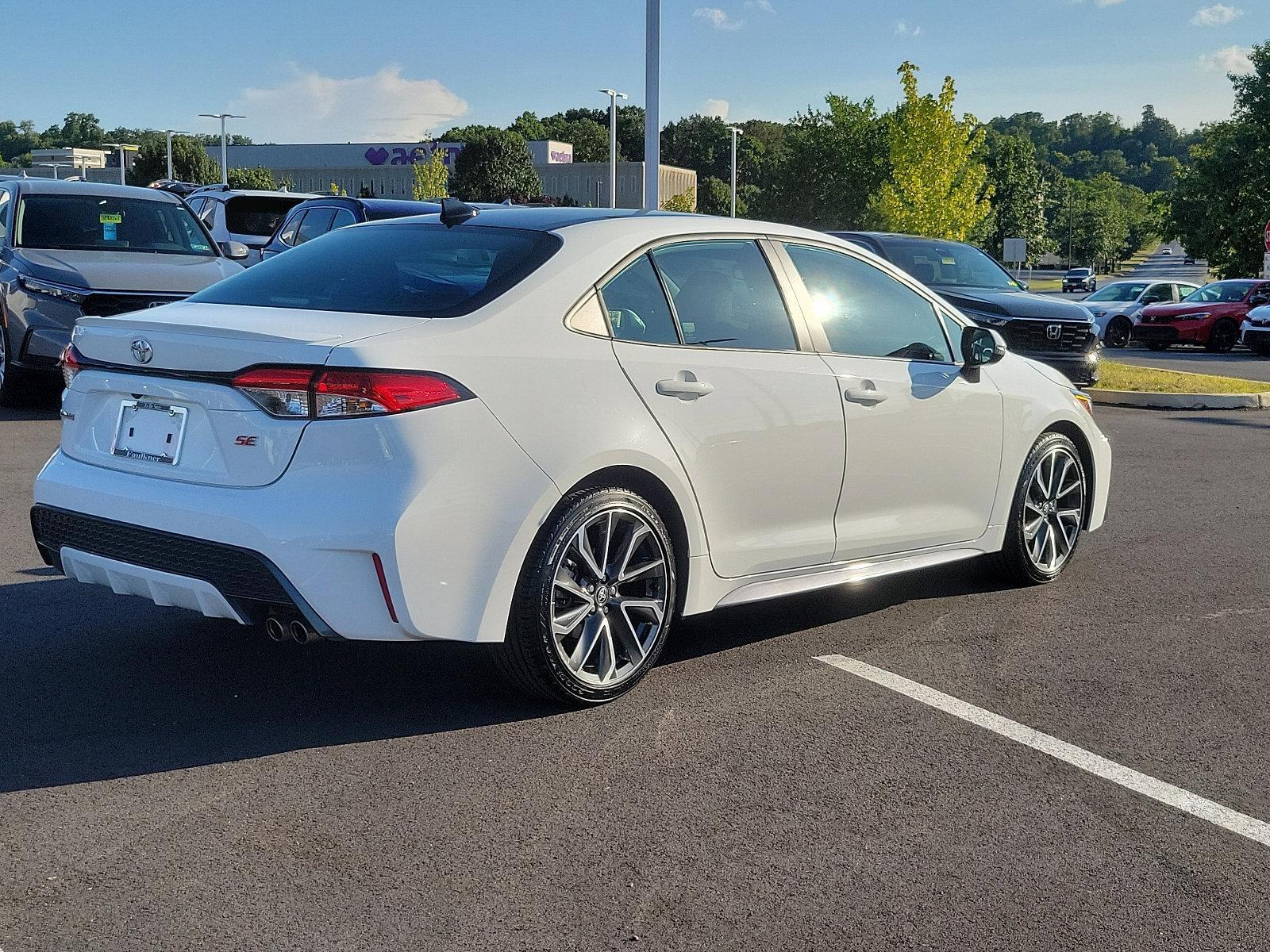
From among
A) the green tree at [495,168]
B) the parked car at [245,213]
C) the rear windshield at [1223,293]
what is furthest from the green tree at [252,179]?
the parked car at [245,213]

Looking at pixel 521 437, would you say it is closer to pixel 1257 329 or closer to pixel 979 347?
pixel 979 347

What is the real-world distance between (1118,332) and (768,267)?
27.7 meters

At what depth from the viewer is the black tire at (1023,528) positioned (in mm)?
6430

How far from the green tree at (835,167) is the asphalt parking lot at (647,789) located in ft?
284

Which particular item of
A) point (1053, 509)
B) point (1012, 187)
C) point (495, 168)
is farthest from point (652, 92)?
point (1012, 187)

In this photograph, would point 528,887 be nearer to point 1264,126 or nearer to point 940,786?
point 940,786

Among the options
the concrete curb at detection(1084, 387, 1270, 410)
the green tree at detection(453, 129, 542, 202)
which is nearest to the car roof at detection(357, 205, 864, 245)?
the concrete curb at detection(1084, 387, 1270, 410)

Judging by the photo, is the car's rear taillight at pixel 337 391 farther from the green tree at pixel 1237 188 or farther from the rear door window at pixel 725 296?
the green tree at pixel 1237 188

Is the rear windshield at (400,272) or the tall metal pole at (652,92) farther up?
the tall metal pole at (652,92)

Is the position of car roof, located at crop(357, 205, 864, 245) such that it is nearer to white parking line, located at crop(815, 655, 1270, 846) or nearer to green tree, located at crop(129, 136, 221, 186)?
white parking line, located at crop(815, 655, 1270, 846)

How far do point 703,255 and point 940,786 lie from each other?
2.14 m

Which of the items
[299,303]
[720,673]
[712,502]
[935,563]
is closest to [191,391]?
[299,303]

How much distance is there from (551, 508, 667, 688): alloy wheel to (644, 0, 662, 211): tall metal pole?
1504 centimetres

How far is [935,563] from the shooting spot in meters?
6.02
